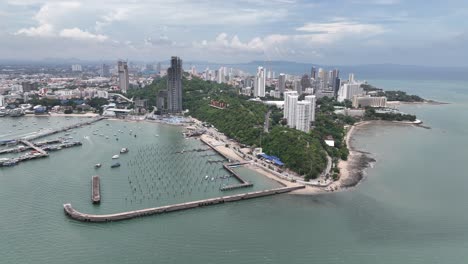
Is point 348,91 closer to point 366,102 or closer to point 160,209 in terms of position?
point 366,102

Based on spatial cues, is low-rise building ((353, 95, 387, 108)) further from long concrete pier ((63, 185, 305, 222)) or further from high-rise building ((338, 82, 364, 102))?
long concrete pier ((63, 185, 305, 222))

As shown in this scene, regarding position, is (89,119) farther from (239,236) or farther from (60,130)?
(239,236)

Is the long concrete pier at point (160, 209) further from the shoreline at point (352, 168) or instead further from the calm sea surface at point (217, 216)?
the shoreline at point (352, 168)

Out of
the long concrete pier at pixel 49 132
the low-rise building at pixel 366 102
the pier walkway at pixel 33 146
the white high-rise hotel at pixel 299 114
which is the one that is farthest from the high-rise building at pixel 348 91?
the pier walkway at pixel 33 146

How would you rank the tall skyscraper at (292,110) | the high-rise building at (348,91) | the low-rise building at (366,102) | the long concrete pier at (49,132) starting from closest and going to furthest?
the long concrete pier at (49,132)
the tall skyscraper at (292,110)
the low-rise building at (366,102)
the high-rise building at (348,91)

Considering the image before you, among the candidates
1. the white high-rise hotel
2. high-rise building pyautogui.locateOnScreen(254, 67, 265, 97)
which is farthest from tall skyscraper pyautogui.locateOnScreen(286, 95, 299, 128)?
high-rise building pyautogui.locateOnScreen(254, 67, 265, 97)

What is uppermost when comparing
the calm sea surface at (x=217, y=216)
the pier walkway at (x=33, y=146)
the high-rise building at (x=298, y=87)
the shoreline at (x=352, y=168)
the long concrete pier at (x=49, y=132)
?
the high-rise building at (x=298, y=87)

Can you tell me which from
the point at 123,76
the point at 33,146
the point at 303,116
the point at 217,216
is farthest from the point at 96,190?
the point at 123,76
